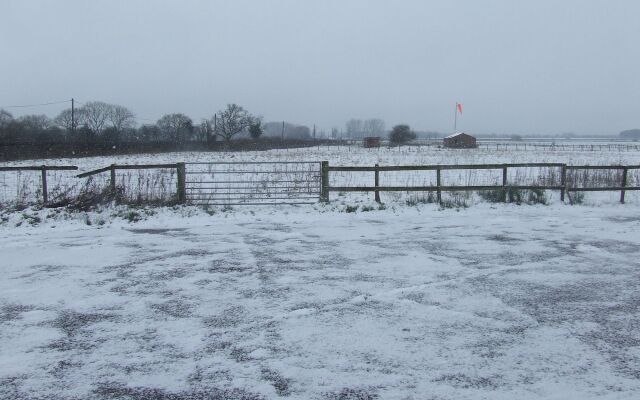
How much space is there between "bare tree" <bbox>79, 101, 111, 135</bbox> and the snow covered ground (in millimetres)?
114936

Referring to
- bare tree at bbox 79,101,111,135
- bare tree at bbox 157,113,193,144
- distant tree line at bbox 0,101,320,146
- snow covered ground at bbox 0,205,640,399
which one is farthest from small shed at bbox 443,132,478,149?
bare tree at bbox 79,101,111,135

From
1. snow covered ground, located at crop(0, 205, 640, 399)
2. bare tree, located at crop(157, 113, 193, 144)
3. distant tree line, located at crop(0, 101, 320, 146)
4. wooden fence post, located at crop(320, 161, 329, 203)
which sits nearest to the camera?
snow covered ground, located at crop(0, 205, 640, 399)

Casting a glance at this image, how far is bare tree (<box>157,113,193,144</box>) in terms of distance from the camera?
292 ft

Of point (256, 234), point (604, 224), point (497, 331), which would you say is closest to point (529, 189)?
point (604, 224)

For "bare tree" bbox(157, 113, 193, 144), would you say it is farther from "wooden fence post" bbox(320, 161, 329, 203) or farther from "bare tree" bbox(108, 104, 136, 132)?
"wooden fence post" bbox(320, 161, 329, 203)

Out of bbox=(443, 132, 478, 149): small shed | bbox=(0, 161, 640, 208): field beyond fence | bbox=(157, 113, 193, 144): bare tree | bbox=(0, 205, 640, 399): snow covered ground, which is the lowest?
bbox=(0, 205, 640, 399): snow covered ground

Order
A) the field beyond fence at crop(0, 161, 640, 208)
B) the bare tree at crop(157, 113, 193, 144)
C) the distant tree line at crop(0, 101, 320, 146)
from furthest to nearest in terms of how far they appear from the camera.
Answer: the bare tree at crop(157, 113, 193, 144) < the distant tree line at crop(0, 101, 320, 146) < the field beyond fence at crop(0, 161, 640, 208)

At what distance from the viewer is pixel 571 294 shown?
21.4 ft

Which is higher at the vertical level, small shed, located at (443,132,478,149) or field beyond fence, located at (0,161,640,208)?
small shed, located at (443,132,478,149)

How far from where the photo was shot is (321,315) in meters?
5.74

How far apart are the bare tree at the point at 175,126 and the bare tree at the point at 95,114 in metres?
18.7

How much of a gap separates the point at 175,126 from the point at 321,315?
99629 millimetres

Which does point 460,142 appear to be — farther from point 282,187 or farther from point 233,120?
point 282,187

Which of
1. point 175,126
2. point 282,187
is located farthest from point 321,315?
point 175,126
